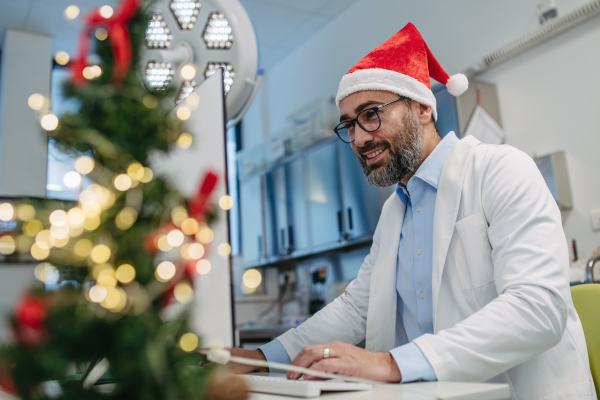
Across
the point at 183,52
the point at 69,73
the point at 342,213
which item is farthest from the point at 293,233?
the point at 69,73

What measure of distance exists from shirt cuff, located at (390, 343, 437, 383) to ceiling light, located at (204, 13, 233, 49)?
2.48 feet

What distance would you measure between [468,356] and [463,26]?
2848 millimetres

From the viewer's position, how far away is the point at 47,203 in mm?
470

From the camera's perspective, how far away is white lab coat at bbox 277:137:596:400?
2.79 feet

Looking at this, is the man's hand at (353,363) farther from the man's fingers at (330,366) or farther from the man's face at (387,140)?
the man's face at (387,140)

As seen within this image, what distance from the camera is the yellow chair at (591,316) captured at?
102 centimetres

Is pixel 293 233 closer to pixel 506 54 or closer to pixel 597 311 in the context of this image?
pixel 506 54

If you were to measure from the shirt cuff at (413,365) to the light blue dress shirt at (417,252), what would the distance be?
383mm

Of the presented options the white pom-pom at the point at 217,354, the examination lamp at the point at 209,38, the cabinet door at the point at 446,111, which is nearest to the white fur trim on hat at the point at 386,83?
the examination lamp at the point at 209,38

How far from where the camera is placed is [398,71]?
1453 mm

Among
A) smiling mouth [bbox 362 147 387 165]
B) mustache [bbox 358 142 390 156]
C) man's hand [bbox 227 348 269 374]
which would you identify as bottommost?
man's hand [bbox 227 348 269 374]

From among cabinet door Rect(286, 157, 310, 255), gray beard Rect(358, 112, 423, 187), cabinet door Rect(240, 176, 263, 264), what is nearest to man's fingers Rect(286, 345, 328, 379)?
gray beard Rect(358, 112, 423, 187)

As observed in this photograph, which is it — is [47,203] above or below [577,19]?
below

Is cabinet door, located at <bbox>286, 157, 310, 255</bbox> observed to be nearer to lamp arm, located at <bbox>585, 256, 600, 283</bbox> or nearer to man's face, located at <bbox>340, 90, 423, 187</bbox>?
lamp arm, located at <bbox>585, 256, 600, 283</bbox>
